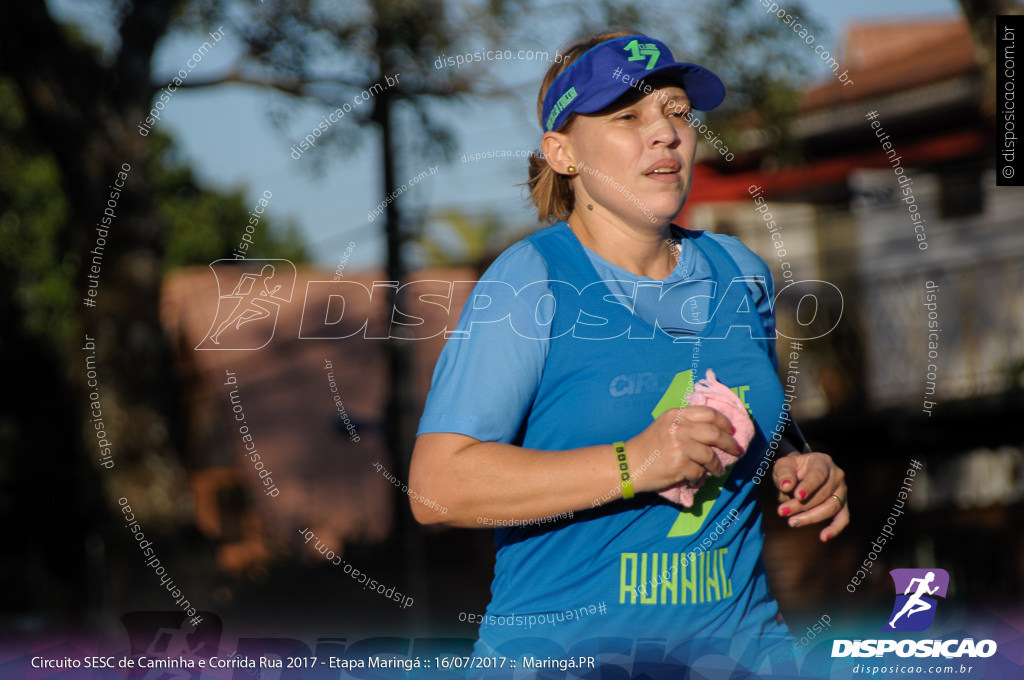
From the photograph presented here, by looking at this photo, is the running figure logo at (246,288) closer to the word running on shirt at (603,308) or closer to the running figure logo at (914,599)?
the word running on shirt at (603,308)

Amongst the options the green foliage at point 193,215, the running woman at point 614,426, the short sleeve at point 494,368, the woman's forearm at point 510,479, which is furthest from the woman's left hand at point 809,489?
the green foliage at point 193,215

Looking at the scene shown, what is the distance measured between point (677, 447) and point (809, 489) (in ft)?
1.17

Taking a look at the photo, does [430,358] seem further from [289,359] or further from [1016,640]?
[1016,640]

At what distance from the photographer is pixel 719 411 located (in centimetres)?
176

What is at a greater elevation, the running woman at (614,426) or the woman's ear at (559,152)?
the woman's ear at (559,152)

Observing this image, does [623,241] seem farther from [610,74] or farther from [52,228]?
[52,228]

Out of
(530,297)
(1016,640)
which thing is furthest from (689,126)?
(1016,640)

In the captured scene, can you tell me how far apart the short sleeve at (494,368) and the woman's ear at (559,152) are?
1.13 ft

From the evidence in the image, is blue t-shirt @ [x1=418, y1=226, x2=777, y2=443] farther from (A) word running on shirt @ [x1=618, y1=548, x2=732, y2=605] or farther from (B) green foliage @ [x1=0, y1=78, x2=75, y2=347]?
(B) green foliage @ [x1=0, y1=78, x2=75, y2=347]

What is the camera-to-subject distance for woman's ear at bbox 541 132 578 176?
2.06m

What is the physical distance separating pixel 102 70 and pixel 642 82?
605 centimetres

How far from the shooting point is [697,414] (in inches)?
65.4

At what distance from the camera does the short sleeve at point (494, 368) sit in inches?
68.7

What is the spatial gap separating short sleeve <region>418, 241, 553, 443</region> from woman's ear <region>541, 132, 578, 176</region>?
1.13ft
